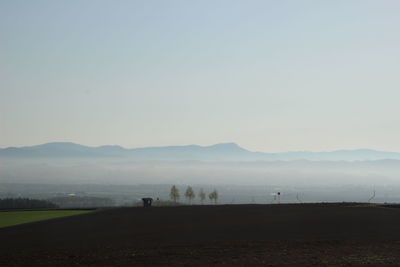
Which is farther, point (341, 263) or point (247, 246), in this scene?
point (247, 246)

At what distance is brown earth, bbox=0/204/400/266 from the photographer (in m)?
20.7

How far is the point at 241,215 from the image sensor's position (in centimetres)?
3756

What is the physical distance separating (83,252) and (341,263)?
487 inches

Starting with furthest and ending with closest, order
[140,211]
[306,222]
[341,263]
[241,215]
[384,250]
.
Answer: [140,211]
[241,215]
[306,222]
[384,250]
[341,263]

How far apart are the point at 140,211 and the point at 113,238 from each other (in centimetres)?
1628

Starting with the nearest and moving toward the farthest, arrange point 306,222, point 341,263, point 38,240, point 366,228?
point 341,263, point 38,240, point 366,228, point 306,222

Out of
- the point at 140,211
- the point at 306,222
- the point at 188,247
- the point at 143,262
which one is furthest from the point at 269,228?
the point at 140,211

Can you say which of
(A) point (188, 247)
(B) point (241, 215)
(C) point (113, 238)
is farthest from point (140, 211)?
(A) point (188, 247)

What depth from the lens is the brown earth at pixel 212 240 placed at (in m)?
20.7

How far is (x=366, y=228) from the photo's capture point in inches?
1158

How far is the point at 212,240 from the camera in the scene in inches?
1008

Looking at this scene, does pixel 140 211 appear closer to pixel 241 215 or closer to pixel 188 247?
pixel 241 215

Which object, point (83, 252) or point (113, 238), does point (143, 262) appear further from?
point (113, 238)

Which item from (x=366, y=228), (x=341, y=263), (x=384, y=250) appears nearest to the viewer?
(x=341, y=263)
